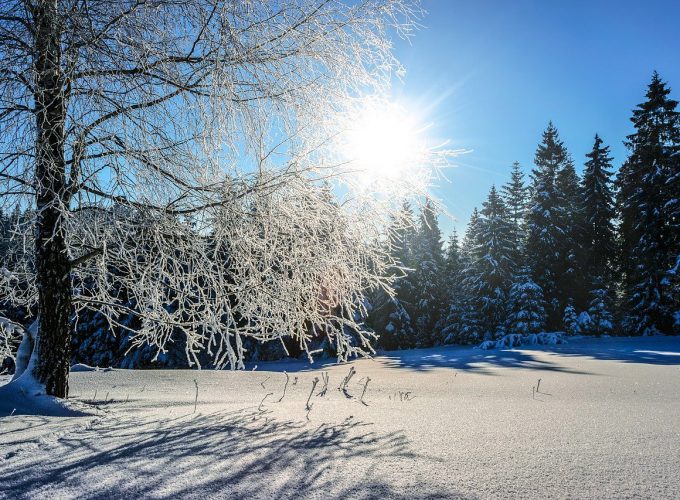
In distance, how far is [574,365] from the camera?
839cm

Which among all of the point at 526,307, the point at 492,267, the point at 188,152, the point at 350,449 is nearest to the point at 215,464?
the point at 350,449

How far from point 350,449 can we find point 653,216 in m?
24.1

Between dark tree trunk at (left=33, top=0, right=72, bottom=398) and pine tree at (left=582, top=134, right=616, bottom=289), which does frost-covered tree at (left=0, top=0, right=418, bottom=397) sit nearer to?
dark tree trunk at (left=33, top=0, right=72, bottom=398)

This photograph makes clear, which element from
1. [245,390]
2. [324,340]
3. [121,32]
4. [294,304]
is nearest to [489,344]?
[324,340]

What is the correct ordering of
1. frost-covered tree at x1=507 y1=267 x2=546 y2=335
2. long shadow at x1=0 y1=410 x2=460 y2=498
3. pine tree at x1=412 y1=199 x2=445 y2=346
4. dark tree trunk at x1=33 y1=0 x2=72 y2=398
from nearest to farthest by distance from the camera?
long shadow at x1=0 y1=410 x2=460 y2=498 < dark tree trunk at x1=33 y1=0 x2=72 y2=398 < frost-covered tree at x1=507 y1=267 x2=546 y2=335 < pine tree at x1=412 y1=199 x2=445 y2=346

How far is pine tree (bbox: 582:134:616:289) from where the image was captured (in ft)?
83.0

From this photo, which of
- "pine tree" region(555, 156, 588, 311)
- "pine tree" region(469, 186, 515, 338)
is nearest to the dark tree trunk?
"pine tree" region(469, 186, 515, 338)

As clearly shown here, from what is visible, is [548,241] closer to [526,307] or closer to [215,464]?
[526,307]

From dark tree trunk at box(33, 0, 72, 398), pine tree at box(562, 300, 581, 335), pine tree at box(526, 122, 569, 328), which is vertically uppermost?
pine tree at box(526, 122, 569, 328)

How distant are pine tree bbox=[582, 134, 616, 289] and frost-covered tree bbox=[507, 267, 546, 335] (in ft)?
12.8

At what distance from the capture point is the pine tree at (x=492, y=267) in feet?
84.7

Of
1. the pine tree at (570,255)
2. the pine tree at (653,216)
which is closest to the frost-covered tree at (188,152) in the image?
the pine tree at (653,216)

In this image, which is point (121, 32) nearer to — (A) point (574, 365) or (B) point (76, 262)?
(B) point (76, 262)

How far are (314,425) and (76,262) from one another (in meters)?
2.41
